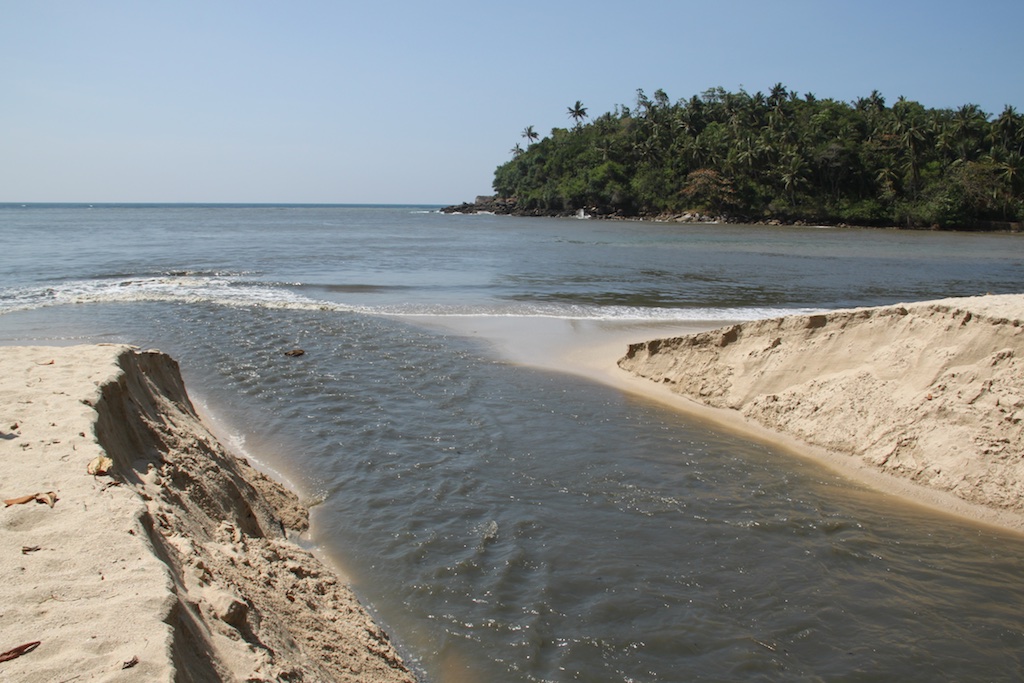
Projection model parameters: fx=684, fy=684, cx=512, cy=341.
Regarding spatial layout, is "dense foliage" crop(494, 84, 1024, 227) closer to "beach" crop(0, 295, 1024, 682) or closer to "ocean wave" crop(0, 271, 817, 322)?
"ocean wave" crop(0, 271, 817, 322)

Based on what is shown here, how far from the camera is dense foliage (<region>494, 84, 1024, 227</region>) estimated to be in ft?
229

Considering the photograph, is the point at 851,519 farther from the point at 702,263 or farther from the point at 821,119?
the point at 821,119

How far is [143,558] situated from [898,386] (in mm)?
7585

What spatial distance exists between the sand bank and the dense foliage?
78020 mm

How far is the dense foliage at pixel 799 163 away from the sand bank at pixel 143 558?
256ft

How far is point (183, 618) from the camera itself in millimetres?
2801

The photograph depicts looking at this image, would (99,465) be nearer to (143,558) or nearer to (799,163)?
(143,558)

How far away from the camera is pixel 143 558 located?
3131 millimetres

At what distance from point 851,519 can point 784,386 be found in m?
2.99

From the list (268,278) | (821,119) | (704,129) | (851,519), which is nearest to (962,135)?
(821,119)

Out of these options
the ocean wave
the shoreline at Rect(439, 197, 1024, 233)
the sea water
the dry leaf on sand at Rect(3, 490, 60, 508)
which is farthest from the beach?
the shoreline at Rect(439, 197, 1024, 233)

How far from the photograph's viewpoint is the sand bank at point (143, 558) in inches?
102

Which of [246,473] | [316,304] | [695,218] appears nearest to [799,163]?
[695,218]

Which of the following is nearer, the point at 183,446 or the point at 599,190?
the point at 183,446
